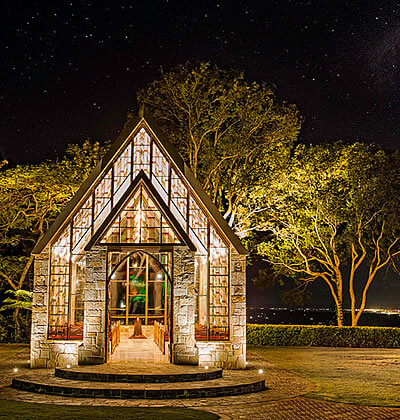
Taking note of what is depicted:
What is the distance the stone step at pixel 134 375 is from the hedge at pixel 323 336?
38.2 ft

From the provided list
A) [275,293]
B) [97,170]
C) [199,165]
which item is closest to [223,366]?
[97,170]

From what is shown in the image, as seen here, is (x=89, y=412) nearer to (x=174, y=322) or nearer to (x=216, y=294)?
(x=174, y=322)

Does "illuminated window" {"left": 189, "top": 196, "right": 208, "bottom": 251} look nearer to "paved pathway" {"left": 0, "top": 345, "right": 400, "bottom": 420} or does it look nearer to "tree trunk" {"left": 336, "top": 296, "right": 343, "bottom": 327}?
"paved pathway" {"left": 0, "top": 345, "right": 400, "bottom": 420}

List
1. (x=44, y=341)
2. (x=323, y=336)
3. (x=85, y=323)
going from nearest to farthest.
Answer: (x=85, y=323)
(x=44, y=341)
(x=323, y=336)

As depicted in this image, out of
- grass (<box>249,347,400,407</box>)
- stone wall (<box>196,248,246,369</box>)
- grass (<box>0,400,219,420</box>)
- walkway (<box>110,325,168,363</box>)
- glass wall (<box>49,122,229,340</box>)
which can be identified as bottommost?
grass (<box>249,347,400,407</box>)

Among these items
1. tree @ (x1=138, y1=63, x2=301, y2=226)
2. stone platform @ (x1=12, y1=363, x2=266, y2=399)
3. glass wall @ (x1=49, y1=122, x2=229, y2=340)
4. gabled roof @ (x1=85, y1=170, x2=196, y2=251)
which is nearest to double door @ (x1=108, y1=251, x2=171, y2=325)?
tree @ (x1=138, y1=63, x2=301, y2=226)

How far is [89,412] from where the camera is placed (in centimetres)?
990

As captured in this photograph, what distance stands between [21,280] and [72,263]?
1070 centimetres

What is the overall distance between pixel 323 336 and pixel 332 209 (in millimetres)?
5378

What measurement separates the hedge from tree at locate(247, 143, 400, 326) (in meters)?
1.49

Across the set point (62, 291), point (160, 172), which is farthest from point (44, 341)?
point (160, 172)

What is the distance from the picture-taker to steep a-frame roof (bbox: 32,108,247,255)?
1531cm

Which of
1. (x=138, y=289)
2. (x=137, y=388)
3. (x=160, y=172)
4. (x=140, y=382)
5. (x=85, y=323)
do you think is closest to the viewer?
(x=137, y=388)

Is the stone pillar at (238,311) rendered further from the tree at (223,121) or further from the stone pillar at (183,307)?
the tree at (223,121)
